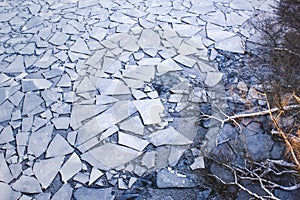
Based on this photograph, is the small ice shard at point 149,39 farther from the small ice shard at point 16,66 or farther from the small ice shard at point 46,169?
the small ice shard at point 46,169

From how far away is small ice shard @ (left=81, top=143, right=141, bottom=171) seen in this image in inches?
139

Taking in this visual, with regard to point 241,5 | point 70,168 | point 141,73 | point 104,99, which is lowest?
point 70,168

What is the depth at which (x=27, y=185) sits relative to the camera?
3373mm

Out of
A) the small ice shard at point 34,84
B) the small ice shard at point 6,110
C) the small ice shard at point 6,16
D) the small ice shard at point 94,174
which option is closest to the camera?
the small ice shard at point 94,174

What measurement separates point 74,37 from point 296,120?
3.89 meters

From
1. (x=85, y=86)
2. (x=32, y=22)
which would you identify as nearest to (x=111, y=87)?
(x=85, y=86)

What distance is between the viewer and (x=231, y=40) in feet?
17.1

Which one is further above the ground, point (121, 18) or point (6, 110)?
point (121, 18)

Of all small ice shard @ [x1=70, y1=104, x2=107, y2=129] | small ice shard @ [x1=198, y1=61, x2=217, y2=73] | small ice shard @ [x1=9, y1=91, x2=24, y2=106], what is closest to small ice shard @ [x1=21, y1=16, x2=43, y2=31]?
small ice shard @ [x1=9, y1=91, x2=24, y2=106]

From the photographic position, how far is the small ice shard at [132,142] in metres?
3.71

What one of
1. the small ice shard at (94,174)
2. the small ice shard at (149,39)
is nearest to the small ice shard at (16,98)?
the small ice shard at (94,174)

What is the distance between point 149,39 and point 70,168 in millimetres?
2760

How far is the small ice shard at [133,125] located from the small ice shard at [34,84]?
1.43 meters

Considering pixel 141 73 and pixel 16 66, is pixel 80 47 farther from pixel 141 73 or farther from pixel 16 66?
pixel 141 73
